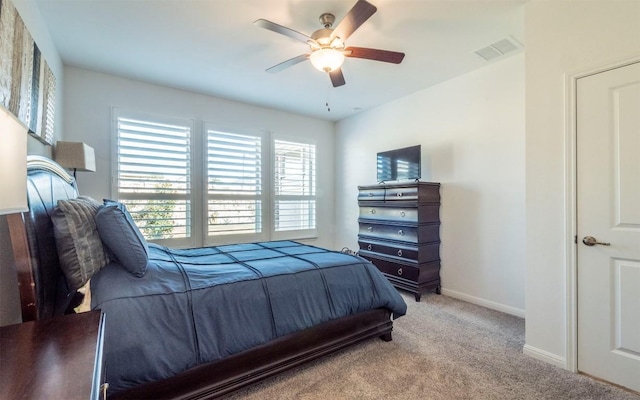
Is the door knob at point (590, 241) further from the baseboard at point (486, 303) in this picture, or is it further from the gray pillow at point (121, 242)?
the gray pillow at point (121, 242)

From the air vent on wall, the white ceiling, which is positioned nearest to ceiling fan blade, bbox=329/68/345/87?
the white ceiling

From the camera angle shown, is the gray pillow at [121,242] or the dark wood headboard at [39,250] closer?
the dark wood headboard at [39,250]

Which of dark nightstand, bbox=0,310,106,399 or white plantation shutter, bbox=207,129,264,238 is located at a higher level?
white plantation shutter, bbox=207,129,264,238

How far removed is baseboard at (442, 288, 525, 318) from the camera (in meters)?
3.05

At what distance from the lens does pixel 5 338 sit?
0.96m

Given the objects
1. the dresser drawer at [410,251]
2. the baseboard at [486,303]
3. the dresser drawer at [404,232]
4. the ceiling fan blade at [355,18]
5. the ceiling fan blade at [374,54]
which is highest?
the ceiling fan blade at [355,18]

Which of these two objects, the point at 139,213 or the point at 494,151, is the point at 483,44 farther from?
the point at 139,213

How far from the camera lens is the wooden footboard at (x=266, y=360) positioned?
5.13 feet

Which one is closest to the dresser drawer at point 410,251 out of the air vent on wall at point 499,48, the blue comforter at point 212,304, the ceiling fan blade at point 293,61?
the blue comforter at point 212,304

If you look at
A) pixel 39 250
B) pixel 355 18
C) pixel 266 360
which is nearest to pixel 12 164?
pixel 39 250

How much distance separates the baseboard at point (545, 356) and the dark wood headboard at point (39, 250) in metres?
3.09

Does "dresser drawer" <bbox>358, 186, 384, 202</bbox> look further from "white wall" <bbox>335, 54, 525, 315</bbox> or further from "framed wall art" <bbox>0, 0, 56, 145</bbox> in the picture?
"framed wall art" <bbox>0, 0, 56, 145</bbox>

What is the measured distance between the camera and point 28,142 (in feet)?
6.92

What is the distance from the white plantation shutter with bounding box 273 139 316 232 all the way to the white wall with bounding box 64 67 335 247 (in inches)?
13.0
